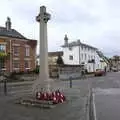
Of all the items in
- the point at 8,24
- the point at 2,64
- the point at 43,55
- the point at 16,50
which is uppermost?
the point at 8,24

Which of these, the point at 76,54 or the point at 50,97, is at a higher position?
the point at 76,54

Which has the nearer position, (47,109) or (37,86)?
(47,109)

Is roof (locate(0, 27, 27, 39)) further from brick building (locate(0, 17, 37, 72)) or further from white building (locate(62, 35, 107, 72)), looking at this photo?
white building (locate(62, 35, 107, 72))

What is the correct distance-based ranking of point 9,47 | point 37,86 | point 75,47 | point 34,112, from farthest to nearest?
point 75,47, point 9,47, point 37,86, point 34,112

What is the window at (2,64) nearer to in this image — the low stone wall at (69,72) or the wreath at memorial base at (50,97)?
the low stone wall at (69,72)

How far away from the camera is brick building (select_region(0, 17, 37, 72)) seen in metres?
58.1

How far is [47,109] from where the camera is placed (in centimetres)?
1466

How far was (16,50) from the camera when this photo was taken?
61031mm

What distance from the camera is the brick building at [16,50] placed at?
5806 cm

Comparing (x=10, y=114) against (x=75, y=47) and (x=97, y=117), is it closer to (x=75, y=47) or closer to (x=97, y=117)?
(x=97, y=117)

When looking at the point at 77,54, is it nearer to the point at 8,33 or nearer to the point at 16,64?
the point at 8,33

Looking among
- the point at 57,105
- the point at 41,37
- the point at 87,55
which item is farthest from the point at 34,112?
the point at 87,55

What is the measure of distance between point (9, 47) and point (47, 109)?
45.5 meters

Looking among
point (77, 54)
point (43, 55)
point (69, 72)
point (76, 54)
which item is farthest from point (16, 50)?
point (43, 55)
